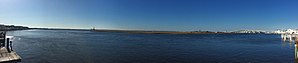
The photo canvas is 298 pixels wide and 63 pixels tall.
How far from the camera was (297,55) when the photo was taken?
44.3 m

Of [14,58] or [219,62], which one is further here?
[219,62]

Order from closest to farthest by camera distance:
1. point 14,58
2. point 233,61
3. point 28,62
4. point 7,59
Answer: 1. point 7,59
2. point 14,58
3. point 28,62
4. point 233,61

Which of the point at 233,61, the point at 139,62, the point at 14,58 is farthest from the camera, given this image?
the point at 233,61

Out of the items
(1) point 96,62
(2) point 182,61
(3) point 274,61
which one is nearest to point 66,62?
(1) point 96,62

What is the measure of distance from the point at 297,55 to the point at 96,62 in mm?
30168

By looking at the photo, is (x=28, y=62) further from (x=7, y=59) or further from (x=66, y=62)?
(x=7, y=59)

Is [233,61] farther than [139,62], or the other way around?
[233,61]

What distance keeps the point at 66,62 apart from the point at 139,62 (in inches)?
380

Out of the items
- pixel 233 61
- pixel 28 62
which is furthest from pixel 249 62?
pixel 28 62

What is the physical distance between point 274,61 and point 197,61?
484 inches

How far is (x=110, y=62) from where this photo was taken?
3912 centimetres

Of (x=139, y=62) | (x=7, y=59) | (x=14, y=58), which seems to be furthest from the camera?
(x=139, y=62)

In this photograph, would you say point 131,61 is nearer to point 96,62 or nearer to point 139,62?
point 139,62

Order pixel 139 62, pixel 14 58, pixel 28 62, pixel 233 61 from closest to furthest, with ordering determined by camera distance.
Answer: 1. pixel 14 58
2. pixel 28 62
3. pixel 139 62
4. pixel 233 61
